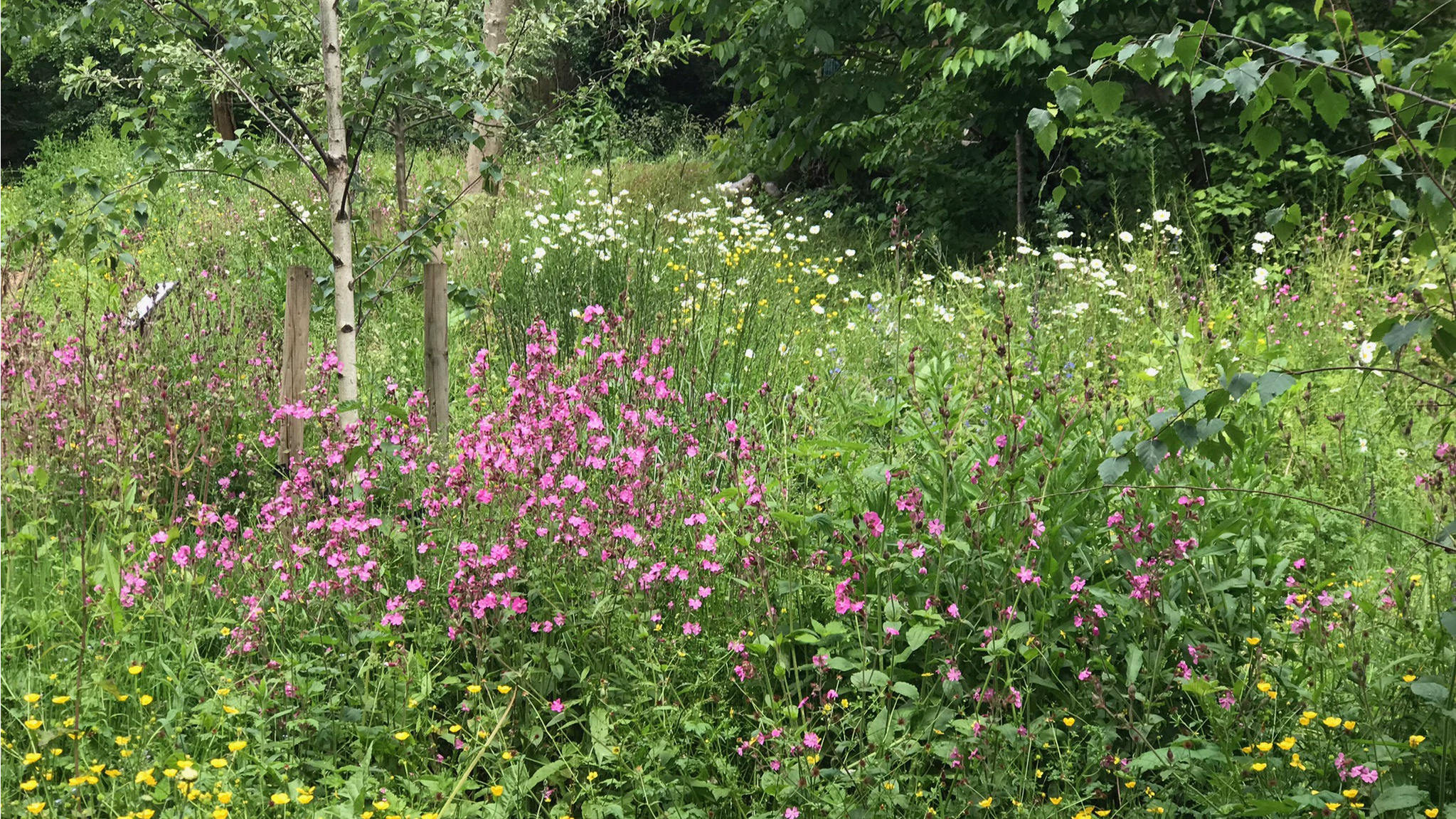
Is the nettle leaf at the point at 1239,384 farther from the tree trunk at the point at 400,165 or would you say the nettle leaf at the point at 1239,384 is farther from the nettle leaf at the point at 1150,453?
the tree trunk at the point at 400,165

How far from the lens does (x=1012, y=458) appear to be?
2688 millimetres

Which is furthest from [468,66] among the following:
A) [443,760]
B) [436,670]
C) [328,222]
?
[328,222]

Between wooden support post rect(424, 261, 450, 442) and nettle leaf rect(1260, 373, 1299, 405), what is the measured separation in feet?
10.6

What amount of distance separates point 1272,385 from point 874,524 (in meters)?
1.22

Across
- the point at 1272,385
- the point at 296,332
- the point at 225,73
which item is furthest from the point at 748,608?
the point at 225,73

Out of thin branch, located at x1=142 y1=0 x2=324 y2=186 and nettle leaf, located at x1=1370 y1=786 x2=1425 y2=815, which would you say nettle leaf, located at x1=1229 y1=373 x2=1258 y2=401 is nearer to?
nettle leaf, located at x1=1370 y1=786 x2=1425 y2=815

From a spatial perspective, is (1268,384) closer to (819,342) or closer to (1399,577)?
(1399,577)

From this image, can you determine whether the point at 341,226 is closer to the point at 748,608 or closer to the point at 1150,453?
the point at 748,608

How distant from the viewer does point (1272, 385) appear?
1.57 meters

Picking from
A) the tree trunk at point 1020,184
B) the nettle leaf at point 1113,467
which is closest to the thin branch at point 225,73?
the nettle leaf at point 1113,467

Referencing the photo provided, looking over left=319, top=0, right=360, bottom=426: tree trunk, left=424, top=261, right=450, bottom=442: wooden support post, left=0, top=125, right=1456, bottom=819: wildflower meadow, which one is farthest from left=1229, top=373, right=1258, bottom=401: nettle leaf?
left=424, top=261, right=450, bottom=442: wooden support post

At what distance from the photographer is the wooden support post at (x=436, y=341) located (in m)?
4.24

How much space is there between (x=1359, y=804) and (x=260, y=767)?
236cm

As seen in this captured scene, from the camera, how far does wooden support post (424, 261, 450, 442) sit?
13.9 ft
